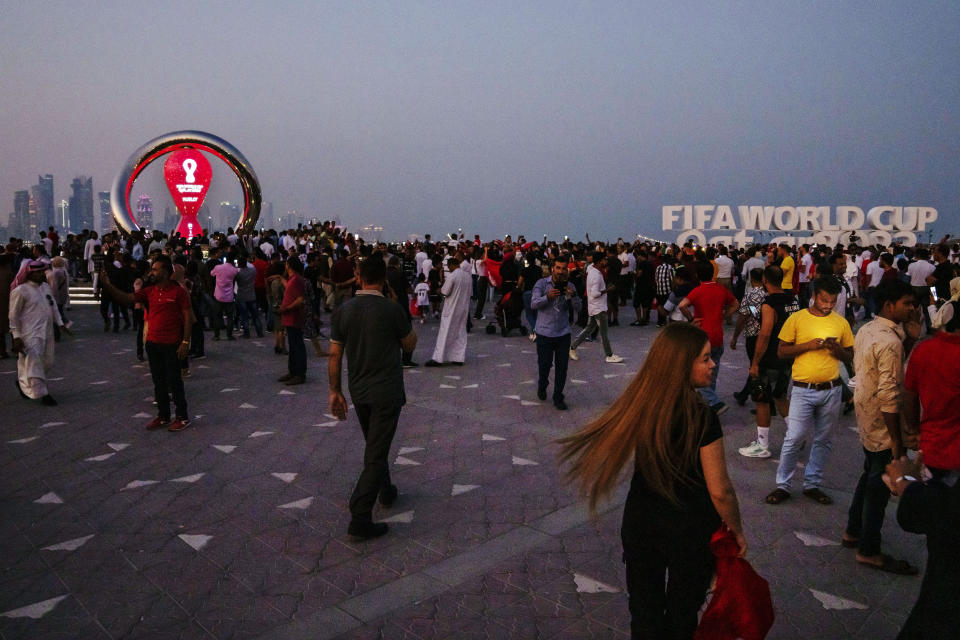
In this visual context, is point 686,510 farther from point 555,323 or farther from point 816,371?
point 555,323

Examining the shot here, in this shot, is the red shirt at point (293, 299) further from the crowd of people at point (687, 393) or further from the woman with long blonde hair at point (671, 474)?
the woman with long blonde hair at point (671, 474)

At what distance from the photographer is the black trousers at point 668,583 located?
A: 2.54 metres

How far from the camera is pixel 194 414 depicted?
8141mm

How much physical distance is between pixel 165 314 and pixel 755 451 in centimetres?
589

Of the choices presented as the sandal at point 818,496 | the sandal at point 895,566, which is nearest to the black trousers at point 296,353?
the sandal at point 818,496

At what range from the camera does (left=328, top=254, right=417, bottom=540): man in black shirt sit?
473cm

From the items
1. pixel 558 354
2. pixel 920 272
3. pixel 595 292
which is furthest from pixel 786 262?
pixel 558 354

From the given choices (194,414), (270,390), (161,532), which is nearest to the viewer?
(161,532)

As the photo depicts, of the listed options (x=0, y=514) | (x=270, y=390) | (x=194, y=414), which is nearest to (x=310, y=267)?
(x=270, y=390)

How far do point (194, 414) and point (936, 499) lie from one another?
7.56 metres

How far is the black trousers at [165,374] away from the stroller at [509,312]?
8043 millimetres

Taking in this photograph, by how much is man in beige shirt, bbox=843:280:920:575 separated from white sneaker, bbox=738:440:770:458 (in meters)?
2.04

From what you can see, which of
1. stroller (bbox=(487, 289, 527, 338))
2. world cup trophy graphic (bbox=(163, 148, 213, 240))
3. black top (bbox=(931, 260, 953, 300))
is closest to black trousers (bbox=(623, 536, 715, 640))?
stroller (bbox=(487, 289, 527, 338))

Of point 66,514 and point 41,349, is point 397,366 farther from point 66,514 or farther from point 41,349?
point 41,349
